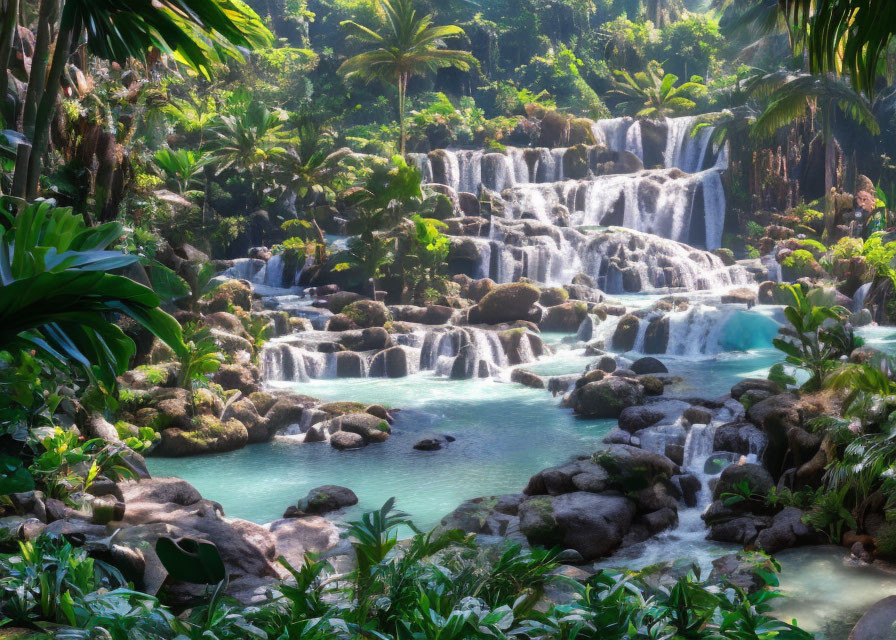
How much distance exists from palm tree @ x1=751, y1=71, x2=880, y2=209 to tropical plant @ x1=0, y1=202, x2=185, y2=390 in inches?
799

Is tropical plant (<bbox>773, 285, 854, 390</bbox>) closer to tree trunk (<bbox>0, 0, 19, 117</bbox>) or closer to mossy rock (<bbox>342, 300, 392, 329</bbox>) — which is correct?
tree trunk (<bbox>0, 0, 19, 117</bbox>)

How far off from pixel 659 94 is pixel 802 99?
13030 millimetres

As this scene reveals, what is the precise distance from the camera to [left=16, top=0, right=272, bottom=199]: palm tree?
3.43 m

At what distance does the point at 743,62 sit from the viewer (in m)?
34.2

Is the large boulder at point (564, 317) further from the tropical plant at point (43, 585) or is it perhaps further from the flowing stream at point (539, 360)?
the tropical plant at point (43, 585)

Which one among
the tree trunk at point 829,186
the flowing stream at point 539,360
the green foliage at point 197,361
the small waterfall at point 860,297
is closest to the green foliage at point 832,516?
the flowing stream at point 539,360

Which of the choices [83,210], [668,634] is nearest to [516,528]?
[668,634]

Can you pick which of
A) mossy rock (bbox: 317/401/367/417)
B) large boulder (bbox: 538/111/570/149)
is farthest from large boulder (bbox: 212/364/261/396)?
large boulder (bbox: 538/111/570/149)

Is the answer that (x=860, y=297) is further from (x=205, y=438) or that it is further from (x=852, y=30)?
(x=852, y=30)

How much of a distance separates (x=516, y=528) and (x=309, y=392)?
8.28 m

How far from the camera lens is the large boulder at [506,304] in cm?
1911

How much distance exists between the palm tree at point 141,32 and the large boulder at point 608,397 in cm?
927

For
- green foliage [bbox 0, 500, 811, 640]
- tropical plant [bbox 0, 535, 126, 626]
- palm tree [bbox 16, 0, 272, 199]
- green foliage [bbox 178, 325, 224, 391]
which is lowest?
tropical plant [bbox 0, 535, 126, 626]

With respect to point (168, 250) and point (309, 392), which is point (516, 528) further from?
point (168, 250)
